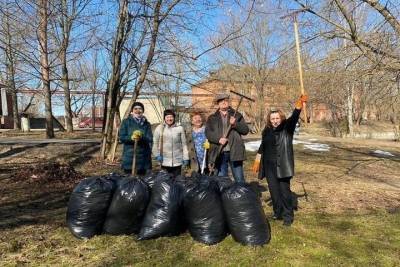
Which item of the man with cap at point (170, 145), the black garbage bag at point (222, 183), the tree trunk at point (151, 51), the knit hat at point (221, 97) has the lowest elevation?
the black garbage bag at point (222, 183)

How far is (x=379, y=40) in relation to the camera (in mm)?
10508

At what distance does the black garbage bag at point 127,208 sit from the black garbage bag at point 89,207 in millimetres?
76

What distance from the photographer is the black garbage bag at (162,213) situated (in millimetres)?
4672

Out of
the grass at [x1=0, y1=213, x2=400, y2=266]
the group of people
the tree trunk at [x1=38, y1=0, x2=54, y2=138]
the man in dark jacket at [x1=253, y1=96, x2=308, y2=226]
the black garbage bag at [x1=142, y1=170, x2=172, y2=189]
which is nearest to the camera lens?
the grass at [x1=0, y1=213, x2=400, y2=266]

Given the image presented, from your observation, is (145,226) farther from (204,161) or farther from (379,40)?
(379,40)

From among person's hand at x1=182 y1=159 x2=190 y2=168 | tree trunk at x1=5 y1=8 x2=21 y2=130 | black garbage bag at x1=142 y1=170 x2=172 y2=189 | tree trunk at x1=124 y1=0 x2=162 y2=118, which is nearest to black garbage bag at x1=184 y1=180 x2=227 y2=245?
black garbage bag at x1=142 y1=170 x2=172 y2=189

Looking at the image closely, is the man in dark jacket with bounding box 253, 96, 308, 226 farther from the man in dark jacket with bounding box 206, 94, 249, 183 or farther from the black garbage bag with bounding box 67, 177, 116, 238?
the black garbage bag with bounding box 67, 177, 116, 238

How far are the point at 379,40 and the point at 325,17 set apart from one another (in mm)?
1352

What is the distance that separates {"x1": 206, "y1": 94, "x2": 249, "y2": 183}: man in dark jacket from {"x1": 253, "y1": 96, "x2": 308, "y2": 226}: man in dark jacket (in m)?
0.41

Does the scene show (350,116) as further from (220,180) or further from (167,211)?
(167,211)

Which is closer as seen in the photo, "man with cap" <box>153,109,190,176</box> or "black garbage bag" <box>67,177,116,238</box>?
"black garbage bag" <box>67,177,116,238</box>

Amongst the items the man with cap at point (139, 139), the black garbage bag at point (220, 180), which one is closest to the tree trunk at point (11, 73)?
the man with cap at point (139, 139)

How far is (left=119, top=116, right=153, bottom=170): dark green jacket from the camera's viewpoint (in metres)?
5.83

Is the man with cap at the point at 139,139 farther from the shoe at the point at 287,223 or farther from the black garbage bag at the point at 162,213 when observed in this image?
the shoe at the point at 287,223
